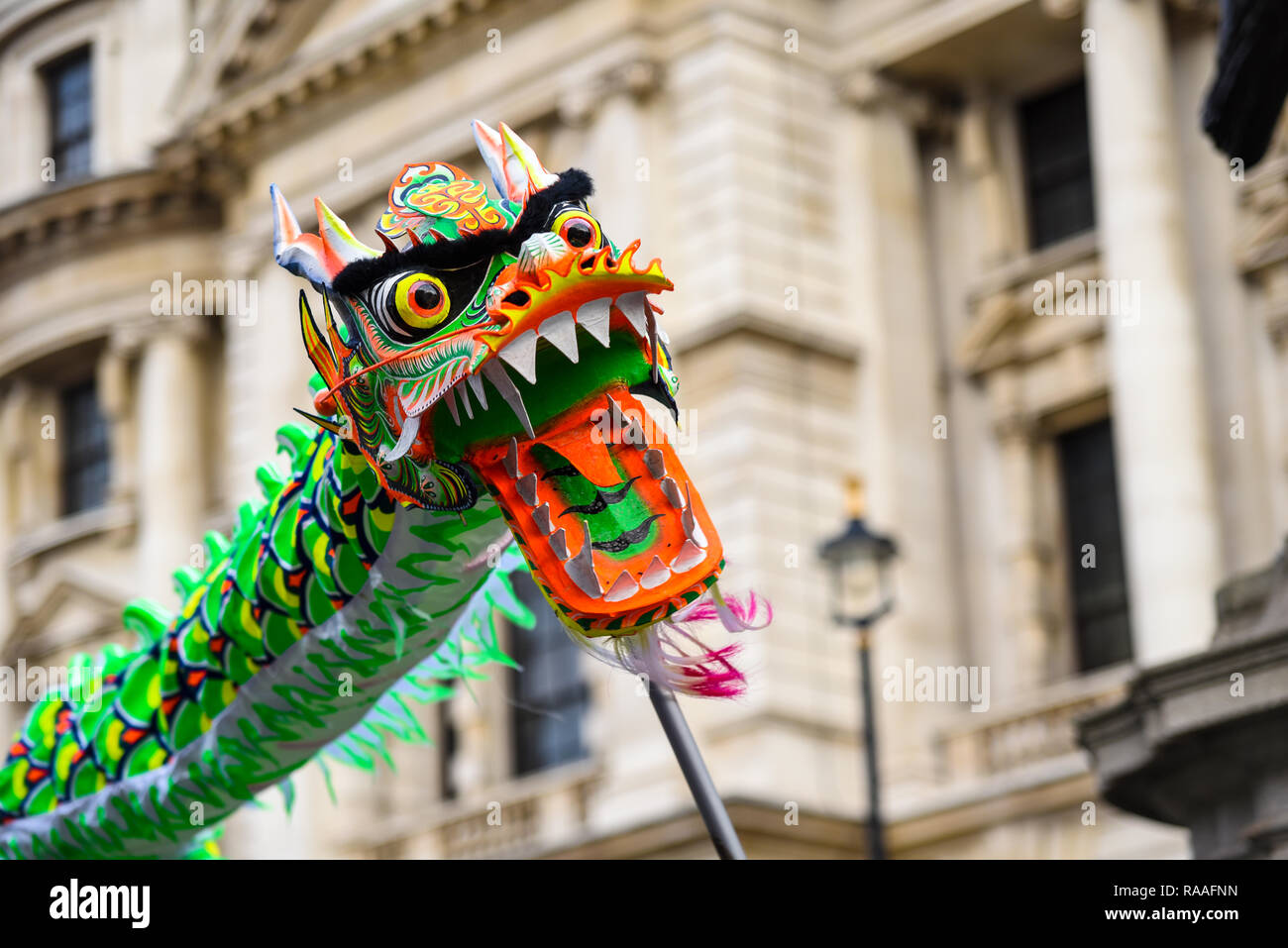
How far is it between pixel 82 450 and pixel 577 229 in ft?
108

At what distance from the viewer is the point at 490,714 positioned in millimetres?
29719

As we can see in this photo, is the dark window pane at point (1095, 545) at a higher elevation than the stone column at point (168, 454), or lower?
lower

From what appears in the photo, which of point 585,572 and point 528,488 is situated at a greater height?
point 528,488

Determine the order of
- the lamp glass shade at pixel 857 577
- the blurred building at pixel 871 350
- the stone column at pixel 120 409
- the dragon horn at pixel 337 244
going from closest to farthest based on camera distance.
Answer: the dragon horn at pixel 337 244, the lamp glass shade at pixel 857 577, the blurred building at pixel 871 350, the stone column at pixel 120 409

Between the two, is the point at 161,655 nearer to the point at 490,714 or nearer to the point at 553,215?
the point at 553,215

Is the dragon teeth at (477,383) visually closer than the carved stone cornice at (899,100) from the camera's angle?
Yes

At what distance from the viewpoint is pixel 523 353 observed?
17.8ft

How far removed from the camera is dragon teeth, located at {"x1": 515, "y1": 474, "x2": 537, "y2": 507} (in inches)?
219

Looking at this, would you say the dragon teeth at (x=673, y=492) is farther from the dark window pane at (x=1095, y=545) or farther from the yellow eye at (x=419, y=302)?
the dark window pane at (x=1095, y=545)

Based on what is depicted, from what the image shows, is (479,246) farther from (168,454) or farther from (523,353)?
(168,454)

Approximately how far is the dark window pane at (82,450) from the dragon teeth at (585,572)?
3229cm

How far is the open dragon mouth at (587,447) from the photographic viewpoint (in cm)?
543

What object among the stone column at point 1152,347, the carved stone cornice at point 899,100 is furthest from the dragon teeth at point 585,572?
the carved stone cornice at point 899,100

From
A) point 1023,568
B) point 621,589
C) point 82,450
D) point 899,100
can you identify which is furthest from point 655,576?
point 82,450
